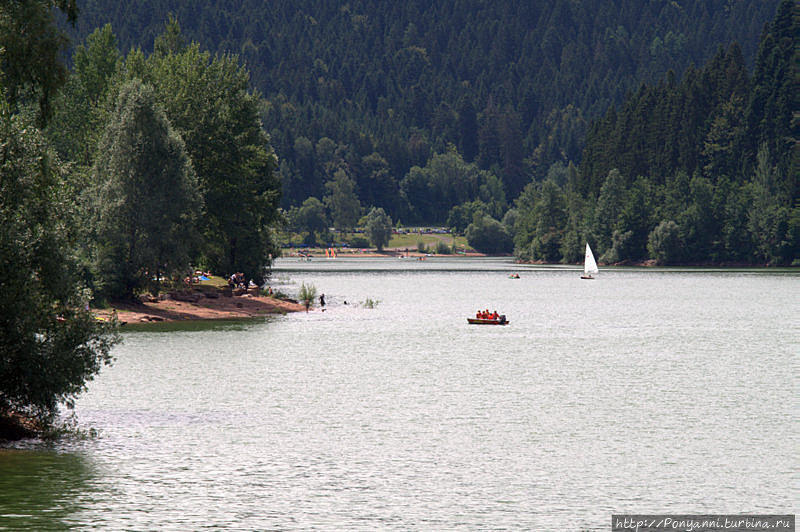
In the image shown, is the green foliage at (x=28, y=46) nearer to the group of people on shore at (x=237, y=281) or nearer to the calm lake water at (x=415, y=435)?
the calm lake water at (x=415, y=435)

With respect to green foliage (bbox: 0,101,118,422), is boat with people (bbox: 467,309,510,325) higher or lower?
lower

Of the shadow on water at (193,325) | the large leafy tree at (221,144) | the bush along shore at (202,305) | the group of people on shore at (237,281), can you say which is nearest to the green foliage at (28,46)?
the shadow on water at (193,325)

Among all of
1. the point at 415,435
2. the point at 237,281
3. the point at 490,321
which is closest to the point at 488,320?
the point at 490,321

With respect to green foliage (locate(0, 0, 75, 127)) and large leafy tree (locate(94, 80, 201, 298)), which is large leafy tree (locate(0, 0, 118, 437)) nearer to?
green foliage (locate(0, 0, 75, 127))

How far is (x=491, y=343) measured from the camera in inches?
3413

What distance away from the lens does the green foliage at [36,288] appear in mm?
37656

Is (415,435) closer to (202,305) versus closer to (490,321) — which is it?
(490,321)

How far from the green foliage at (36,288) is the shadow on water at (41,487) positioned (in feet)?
7.62

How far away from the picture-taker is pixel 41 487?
33844 millimetres

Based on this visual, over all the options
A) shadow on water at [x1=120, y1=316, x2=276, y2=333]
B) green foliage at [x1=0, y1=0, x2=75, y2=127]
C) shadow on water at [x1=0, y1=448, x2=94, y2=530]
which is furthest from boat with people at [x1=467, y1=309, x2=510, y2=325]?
shadow on water at [x1=0, y1=448, x2=94, y2=530]

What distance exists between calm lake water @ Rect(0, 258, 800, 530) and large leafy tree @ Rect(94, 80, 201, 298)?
9.97 metres

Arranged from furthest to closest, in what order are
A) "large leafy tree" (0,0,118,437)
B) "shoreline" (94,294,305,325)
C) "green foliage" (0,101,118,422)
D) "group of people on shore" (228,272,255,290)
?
"group of people on shore" (228,272,255,290) < "shoreline" (94,294,305,325) < "large leafy tree" (0,0,118,437) < "green foliage" (0,101,118,422)

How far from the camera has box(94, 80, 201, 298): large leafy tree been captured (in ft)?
309

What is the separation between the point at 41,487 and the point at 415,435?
1631 centimetres
